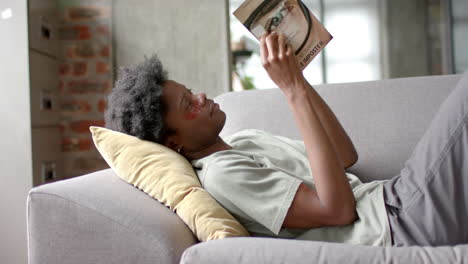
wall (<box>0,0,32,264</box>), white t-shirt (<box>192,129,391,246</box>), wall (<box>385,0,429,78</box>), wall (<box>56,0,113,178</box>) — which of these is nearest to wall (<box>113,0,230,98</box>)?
wall (<box>56,0,113,178</box>)

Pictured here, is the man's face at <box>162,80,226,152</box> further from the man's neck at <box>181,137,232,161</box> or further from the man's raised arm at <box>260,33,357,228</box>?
the man's raised arm at <box>260,33,357,228</box>

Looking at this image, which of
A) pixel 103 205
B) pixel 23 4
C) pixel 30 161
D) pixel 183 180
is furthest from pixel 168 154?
pixel 23 4

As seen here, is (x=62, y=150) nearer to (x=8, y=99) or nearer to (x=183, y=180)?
(x=8, y=99)

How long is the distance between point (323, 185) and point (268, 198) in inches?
5.2

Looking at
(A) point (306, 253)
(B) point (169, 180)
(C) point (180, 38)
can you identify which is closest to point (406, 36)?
(C) point (180, 38)

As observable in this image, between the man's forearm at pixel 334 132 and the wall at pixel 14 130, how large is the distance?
1750mm

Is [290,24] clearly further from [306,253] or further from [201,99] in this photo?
[306,253]

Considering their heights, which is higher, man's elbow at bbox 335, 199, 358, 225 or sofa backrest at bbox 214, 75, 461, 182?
sofa backrest at bbox 214, 75, 461, 182

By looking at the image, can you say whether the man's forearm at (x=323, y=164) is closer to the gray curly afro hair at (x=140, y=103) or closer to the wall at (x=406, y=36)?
the gray curly afro hair at (x=140, y=103)

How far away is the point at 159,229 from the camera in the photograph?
109 centimetres

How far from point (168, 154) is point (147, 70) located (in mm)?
247

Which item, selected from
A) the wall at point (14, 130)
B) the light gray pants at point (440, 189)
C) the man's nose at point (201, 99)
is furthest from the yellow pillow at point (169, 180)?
the wall at point (14, 130)

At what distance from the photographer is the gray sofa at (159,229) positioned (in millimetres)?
954

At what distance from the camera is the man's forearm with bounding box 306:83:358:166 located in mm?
1419
